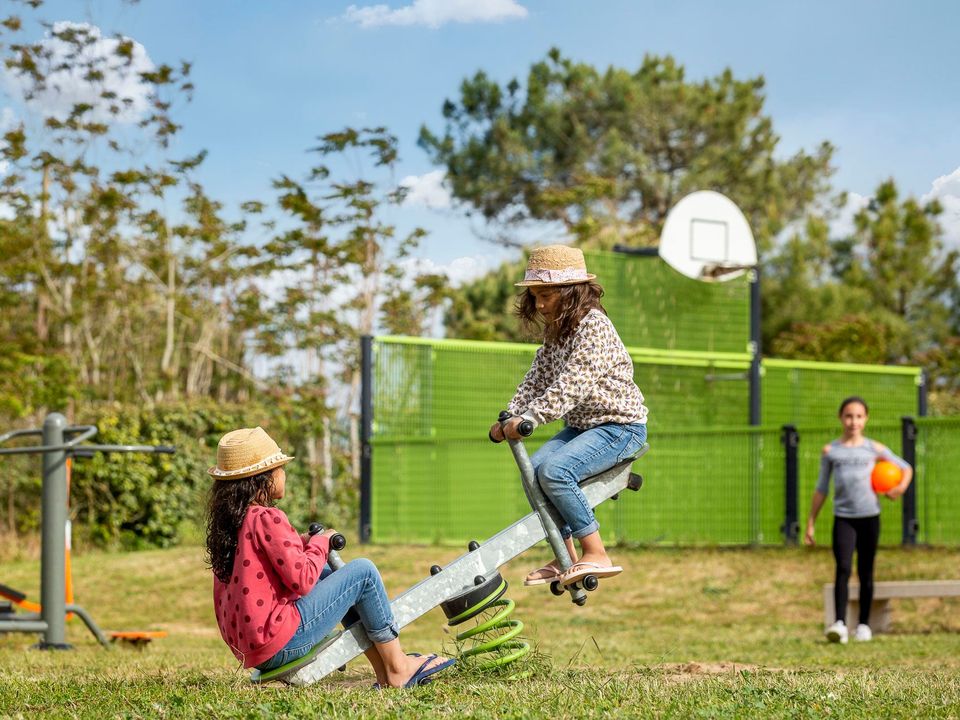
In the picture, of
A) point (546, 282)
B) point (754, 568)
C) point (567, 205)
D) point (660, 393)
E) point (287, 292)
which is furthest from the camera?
point (567, 205)

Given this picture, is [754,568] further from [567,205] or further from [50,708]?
[567,205]

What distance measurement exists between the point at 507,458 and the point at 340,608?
1082 centimetres

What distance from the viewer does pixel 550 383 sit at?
5.80m

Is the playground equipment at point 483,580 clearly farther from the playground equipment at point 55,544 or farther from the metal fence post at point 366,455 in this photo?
the metal fence post at point 366,455

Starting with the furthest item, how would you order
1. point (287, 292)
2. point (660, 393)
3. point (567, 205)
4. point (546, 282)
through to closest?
point (567, 205), point (287, 292), point (660, 393), point (546, 282)

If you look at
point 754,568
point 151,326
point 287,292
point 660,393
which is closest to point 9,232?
point 151,326

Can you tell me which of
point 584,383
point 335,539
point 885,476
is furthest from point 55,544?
point 885,476

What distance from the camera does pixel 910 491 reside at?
14.7 m

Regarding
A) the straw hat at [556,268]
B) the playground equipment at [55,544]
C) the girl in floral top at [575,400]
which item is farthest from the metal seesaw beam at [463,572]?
the playground equipment at [55,544]

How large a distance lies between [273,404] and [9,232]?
470cm

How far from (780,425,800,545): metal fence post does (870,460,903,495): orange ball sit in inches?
192

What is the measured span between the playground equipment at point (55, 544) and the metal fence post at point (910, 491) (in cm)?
888

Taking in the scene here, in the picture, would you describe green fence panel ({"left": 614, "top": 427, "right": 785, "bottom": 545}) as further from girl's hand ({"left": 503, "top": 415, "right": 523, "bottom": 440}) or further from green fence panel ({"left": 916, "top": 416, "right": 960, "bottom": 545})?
girl's hand ({"left": 503, "top": 415, "right": 523, "bottom": 440})

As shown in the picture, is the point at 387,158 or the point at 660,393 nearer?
the point at 660,393
